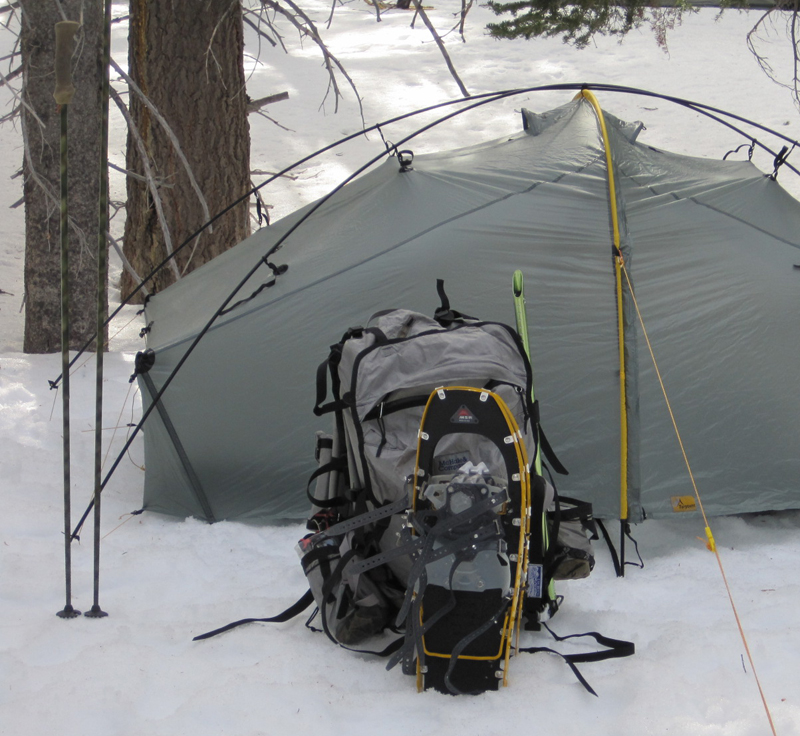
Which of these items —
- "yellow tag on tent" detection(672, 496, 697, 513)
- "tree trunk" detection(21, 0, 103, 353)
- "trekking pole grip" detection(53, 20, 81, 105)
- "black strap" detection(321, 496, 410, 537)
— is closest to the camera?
"trekking pole grip" detection(53, 20, 81, 105)

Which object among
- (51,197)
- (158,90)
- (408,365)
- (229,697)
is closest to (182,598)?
(229,697)

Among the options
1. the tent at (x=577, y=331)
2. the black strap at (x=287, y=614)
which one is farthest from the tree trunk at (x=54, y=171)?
the black strap at (x=287, y=614)

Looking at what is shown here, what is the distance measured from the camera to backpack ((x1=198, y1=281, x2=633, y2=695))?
2.21m

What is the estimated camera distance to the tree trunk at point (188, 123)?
4.79m

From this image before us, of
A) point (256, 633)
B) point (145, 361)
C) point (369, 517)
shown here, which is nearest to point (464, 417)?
point (369, 517)

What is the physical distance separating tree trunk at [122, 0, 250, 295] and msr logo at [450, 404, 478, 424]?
292cm

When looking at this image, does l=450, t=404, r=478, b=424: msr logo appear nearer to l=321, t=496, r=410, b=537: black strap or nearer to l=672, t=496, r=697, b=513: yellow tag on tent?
l=321, t=496, r=410, b=537: black strap

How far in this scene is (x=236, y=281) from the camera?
12.1 ft

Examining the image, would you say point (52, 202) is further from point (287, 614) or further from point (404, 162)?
point (287, 614)

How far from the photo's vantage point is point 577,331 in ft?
10.3

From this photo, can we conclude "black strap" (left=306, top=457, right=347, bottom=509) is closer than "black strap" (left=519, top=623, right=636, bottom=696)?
No

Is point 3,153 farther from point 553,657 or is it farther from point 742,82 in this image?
point 553,657

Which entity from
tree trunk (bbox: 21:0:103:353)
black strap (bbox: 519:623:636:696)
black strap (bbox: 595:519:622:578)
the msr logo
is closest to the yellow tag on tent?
black strap (bbox: 595:519:622:578)

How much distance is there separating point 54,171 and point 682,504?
371cm
